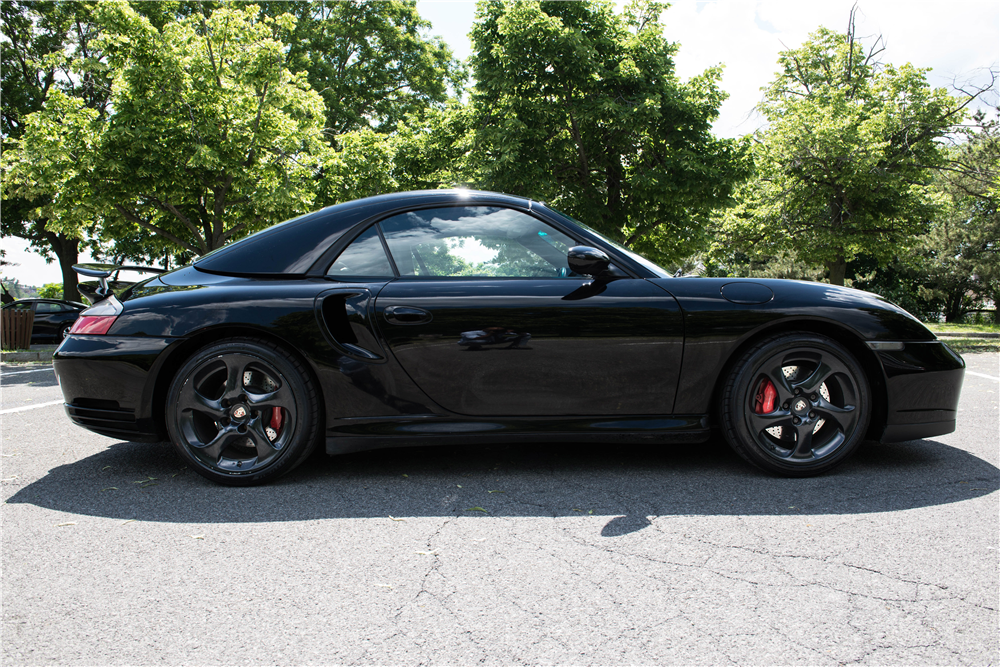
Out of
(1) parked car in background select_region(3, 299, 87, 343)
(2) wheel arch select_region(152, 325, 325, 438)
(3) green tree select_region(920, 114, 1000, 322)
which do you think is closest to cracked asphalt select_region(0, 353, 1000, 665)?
(2) wheel arch select_region(152, 325, 325, 438)

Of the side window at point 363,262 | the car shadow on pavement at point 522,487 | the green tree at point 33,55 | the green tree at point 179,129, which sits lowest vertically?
the car shadow on pavement at point 522,487

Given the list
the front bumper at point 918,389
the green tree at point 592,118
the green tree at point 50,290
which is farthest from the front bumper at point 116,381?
the green tree at point 50,290

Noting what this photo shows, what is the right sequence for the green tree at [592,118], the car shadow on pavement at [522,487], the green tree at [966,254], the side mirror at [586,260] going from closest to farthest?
the car shadow on pavement at [522,487] → the side mirror at [586,260] → the green tree at [592,118] → the green tree at [966,254]

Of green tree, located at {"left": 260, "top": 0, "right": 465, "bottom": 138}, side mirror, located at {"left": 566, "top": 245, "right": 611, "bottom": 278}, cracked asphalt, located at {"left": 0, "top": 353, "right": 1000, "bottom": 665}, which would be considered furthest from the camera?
green tree, located at {"left": 260, "top": 0, "right": 465, "bottom": 138}

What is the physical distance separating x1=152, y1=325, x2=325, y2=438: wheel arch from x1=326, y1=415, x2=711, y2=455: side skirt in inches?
7.7

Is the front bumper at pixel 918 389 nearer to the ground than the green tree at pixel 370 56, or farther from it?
nearer to the ground

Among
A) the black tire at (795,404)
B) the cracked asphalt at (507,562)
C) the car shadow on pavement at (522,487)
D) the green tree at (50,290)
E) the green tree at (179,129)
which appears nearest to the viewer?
the cracked asphalt at (507,562)

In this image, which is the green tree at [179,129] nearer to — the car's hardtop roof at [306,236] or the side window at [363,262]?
the car's hardtop roof at [306,236]

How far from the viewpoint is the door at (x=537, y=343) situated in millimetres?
2951

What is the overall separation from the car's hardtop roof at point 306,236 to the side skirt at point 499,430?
2.74ft

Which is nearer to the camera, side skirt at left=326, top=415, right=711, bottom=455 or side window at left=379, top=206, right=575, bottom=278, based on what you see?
side skirt at left=326, top=415, right=711, bottom=455

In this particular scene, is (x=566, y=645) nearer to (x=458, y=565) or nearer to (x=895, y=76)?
(x=458, y=565)

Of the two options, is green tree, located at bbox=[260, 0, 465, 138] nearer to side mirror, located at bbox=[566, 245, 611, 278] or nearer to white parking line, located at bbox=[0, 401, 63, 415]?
white parking line, located at bbox=[0, 401, 63, 415]

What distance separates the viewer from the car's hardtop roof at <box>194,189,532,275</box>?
3170mm
